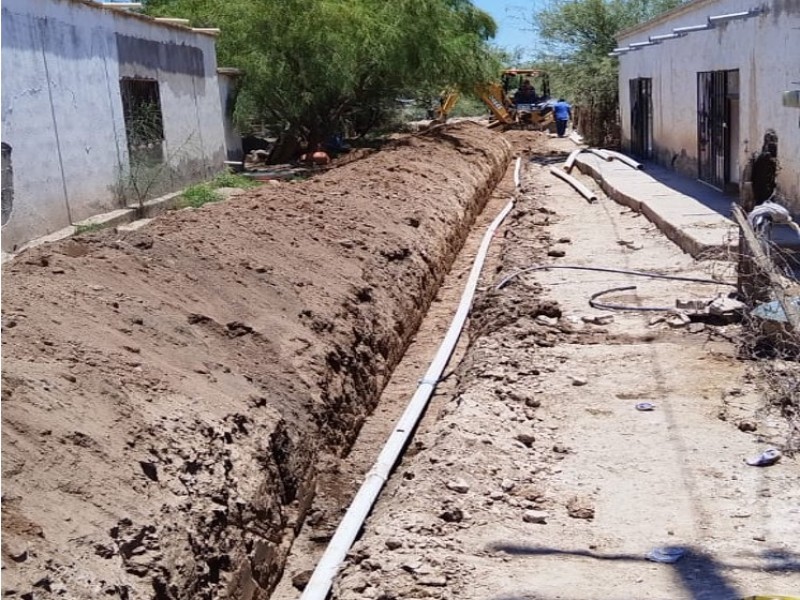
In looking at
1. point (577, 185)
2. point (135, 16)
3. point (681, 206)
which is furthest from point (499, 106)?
point (681, 206)

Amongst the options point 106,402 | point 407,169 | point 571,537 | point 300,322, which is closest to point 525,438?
point 571,537

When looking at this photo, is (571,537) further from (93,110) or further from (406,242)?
(93,110)

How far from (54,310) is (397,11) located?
20263 millimetres

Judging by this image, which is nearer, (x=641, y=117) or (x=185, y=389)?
(x=185, y=389)

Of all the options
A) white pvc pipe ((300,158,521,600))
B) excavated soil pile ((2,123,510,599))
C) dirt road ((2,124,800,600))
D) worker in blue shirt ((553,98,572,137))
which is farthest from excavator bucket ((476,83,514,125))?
white pvc pipe ((300,158,521,600))

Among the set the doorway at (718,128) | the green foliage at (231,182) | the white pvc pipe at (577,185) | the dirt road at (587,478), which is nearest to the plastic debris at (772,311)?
the dirt road at (587,478)

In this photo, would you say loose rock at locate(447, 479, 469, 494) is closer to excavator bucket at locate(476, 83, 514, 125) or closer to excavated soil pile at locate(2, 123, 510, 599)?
excavated soil pile at locate(2, 123, 510, 599)

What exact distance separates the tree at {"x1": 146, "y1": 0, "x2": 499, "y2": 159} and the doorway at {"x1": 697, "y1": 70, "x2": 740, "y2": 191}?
834 cm

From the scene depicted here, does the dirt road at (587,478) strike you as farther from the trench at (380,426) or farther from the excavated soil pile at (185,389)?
the excavated soil pile at (185,389)

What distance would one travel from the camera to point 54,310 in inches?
234

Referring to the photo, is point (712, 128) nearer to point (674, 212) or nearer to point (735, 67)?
point (735, 67)

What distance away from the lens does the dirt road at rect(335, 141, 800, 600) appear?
186 inches

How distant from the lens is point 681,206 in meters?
15.3

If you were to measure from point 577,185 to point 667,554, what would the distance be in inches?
626
